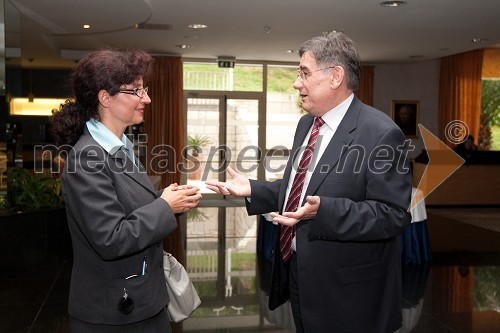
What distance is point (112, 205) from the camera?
1.83 metres

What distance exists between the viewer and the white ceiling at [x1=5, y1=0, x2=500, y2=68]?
705 centimetres

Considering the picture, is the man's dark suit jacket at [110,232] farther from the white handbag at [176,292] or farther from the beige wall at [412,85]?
the beige wall at [412,85]

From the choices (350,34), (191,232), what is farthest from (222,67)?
(191,232)

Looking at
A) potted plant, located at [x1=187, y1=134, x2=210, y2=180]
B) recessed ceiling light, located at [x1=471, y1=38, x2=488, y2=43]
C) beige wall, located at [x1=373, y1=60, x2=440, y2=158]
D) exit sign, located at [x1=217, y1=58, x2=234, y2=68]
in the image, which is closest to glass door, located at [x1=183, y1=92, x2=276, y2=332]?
potted plant, located at [x1=187, y1=134, x2=210, y2=180]

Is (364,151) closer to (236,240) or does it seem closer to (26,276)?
(26,276)

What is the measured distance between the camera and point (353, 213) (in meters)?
2.08

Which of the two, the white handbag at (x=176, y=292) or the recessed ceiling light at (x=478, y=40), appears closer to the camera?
the white handbag at (x=176, y=292)

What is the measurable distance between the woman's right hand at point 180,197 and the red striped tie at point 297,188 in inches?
20.0

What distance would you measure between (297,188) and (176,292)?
2.28 ft

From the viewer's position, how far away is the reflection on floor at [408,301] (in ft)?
14.7

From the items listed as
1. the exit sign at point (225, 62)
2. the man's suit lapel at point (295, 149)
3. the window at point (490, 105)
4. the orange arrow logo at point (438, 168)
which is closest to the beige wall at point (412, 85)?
the window at point (490, 105)

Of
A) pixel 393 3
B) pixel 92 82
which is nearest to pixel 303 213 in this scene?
pixel 92 82

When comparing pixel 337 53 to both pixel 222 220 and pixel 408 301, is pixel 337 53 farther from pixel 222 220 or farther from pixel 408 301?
pixel 222 220

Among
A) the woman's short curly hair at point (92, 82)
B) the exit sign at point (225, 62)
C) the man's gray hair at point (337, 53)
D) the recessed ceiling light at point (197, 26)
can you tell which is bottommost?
the woman's short curly hair at point (92, 82)
